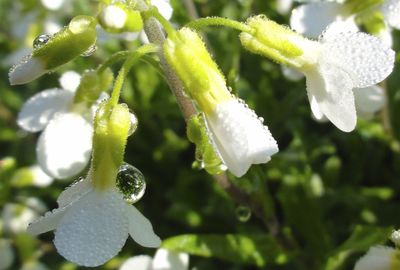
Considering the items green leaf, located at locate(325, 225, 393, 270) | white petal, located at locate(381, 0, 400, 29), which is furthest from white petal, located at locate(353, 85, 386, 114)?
green leaf, located at locate(325, 225, 393, 270)

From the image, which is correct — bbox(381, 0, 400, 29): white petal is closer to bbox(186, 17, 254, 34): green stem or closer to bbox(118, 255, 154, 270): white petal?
bbox(186, 17, 254, 34): green stem

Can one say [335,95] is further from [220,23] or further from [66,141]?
[66,141]

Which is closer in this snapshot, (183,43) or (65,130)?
(183,43)

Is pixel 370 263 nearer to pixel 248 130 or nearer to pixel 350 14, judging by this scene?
pixel 248 130

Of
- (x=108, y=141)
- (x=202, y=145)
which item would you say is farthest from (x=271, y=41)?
(x=108, y=141)

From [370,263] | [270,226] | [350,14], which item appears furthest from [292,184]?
[370,263]

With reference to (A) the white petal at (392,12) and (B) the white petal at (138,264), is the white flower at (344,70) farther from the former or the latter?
(B) the white petal at (138,264)
